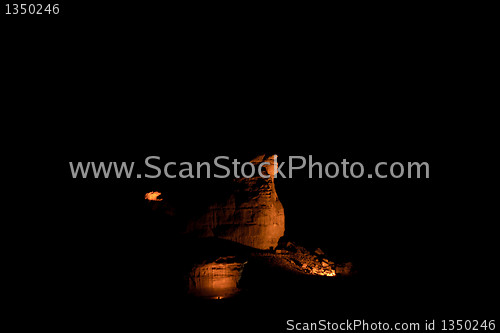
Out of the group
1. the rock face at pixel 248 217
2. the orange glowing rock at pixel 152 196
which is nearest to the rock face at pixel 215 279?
the rock face at pixel 248 217

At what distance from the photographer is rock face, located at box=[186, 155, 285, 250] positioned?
23.0ft

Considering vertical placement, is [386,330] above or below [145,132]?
below

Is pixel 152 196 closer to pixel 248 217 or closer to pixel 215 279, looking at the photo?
pixel 248 217

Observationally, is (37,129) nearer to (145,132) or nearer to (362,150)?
(145,132)

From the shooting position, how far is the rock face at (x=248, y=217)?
276 inches

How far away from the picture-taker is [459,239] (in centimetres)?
899

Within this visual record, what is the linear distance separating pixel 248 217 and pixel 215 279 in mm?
1466

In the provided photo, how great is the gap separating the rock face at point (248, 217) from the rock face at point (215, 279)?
1.04 m

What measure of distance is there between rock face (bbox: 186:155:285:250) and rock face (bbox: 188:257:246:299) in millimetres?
1037

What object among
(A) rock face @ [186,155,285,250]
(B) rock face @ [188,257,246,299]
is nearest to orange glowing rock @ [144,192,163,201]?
(A) rock face @ [186,155,285,250]

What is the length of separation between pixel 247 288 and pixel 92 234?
4778 millimetres

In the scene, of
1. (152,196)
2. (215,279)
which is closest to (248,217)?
(215,279)

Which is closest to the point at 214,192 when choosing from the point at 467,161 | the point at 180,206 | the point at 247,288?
the point at 180,206

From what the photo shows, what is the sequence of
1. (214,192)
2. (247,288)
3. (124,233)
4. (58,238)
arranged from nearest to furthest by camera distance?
(247,288) < (214,192) < (124,233) < (58,238)
